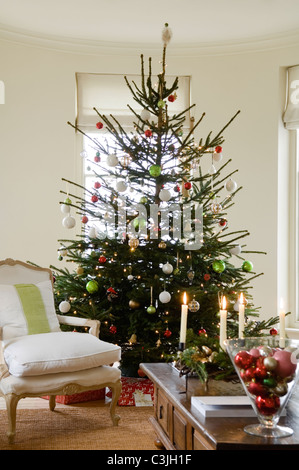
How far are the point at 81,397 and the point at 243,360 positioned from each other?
7.27 ft

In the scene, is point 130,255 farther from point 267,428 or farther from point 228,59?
point 228,59

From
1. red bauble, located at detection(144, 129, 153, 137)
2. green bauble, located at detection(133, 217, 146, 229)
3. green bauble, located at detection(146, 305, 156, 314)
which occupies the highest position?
red bauble, located at detection(144, 129, 153, 137)

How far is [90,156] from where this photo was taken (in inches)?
242

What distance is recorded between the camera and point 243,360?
1854 mm

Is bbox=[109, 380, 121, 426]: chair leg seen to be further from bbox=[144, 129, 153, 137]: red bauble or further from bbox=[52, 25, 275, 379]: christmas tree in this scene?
bbox=[144, 129, 153, 137]: red bauble

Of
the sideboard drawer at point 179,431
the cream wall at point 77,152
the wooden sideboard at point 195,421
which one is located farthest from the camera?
the cream wall at point 77,152

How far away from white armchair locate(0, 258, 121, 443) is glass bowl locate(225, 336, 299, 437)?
1.41 metres

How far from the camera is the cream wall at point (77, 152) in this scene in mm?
5840

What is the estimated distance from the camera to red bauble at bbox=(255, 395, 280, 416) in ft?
5.91

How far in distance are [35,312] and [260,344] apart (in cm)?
175

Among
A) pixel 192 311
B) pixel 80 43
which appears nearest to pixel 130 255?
pixel 192 311

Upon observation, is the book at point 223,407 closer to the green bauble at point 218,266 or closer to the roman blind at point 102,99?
the green bauble at point 218,266

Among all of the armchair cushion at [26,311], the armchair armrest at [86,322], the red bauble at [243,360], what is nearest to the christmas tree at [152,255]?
the armchair armrest at [86,322]

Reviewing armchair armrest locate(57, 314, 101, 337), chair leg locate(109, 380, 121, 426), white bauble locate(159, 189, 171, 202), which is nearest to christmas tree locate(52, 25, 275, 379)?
white bauble locate(159, 189, 171, 202)
